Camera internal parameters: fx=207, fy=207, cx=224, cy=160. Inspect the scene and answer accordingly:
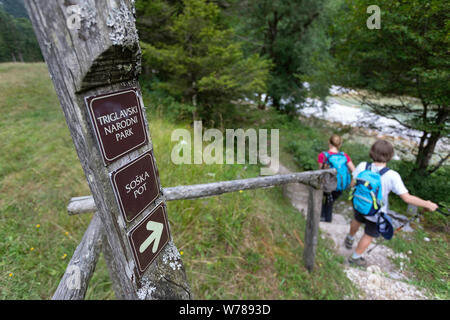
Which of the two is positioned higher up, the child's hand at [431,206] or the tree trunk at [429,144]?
the tree trunk at [429,144]

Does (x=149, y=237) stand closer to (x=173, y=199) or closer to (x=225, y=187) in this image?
(x=173, y=199)

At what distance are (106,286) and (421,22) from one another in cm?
385

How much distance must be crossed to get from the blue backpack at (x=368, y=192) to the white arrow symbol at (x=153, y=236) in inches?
94.9

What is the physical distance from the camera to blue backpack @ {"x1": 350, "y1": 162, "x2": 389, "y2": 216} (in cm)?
240

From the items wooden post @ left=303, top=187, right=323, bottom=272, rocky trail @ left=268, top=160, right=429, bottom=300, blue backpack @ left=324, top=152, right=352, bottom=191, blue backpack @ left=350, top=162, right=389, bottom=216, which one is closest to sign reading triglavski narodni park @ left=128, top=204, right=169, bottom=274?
rocky trail @ left=268, top=160, right=429, bottom=300

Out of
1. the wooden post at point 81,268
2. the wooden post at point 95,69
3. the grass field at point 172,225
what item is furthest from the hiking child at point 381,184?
the wooden post at point 81,268

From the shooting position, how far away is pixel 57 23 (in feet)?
1.80

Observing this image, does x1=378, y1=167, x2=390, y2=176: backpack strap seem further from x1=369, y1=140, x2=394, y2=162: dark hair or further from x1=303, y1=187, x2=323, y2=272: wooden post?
x1=303, y1=187, x2=323, y2=272: wooden post

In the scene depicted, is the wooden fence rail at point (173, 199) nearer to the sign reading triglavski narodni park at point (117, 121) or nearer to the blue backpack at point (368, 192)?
the blue backpack at point (368, 192)

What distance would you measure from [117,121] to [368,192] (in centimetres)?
275

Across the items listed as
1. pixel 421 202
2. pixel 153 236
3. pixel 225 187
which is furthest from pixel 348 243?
pixel 153 236

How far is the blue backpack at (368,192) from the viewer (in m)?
2.40
